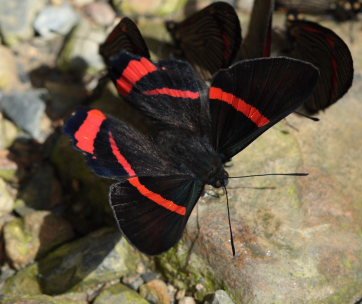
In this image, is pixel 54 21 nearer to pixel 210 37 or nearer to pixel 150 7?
Result: pixel 150 7

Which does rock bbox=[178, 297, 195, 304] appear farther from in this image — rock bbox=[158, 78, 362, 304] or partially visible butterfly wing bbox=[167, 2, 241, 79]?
partially visible butterfly wing bbox=[167, 2, 241, 79]

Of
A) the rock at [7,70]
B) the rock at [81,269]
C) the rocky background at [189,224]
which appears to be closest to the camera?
the rocky background at [189,224]

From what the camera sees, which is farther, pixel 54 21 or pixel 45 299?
pixel 54 21

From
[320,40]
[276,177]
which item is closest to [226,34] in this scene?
[320,40]

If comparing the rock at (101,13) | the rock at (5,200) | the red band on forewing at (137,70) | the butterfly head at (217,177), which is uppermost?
the red band on forewing at (137,70)

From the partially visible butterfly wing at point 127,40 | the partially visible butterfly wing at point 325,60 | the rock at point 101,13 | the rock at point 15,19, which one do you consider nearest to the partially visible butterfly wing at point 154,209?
the partially visible butterfly wing at point 127,40

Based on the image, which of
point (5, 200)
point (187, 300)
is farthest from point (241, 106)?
point (5, 200)

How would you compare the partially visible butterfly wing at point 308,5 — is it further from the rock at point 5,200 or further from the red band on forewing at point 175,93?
the rock at point 5,200
